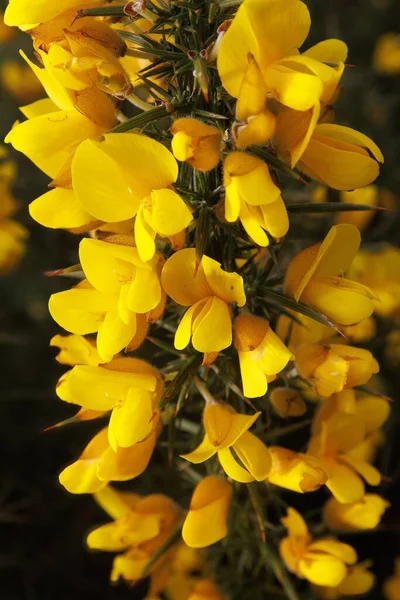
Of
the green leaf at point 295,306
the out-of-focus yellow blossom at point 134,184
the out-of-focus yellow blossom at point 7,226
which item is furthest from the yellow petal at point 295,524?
the out-of-focus yellow blossom at point 7,226

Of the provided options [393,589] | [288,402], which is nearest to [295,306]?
[288,402]

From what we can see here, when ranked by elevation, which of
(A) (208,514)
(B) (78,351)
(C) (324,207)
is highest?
(C) (324,207)

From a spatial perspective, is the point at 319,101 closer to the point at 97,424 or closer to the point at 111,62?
the point at 111,62

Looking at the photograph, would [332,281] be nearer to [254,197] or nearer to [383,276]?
[254,197]

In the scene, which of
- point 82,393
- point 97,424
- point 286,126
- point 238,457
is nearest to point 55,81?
point 286,126

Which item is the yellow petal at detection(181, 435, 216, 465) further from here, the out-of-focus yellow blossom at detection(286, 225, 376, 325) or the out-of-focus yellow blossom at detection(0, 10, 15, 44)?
the out-of-focus yellow blossom at detection(0, 10, 15, 44)

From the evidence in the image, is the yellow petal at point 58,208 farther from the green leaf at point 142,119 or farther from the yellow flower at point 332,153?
the yellow flower at point 332,153
